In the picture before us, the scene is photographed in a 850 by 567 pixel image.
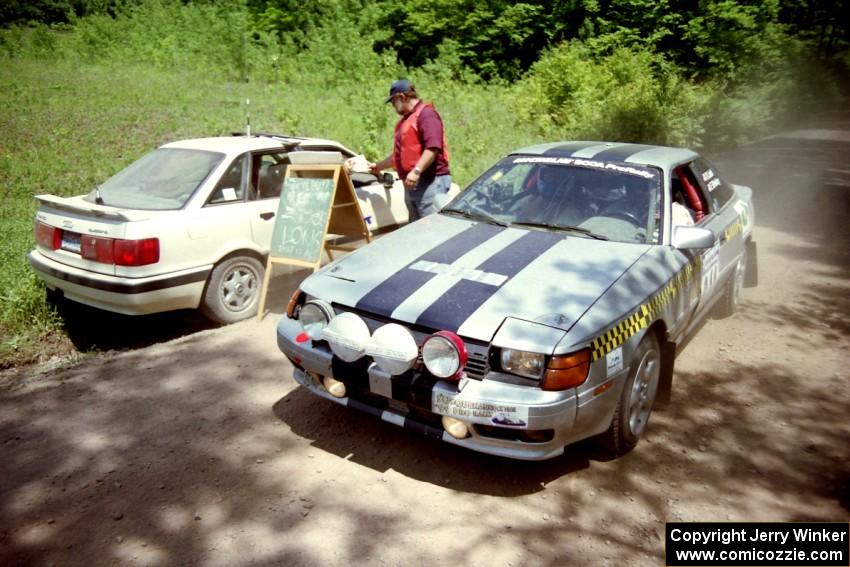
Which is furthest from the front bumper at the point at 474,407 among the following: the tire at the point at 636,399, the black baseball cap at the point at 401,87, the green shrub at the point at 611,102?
the green shrub at the point at 611,102

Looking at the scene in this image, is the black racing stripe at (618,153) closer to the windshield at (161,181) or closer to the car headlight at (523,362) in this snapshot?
the car headlight at (523,362)

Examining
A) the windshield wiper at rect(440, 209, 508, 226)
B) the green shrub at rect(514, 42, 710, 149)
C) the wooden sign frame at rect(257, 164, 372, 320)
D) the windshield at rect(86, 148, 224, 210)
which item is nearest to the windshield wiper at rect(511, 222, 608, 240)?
the windshield wiper at rect(440, 209, 508, 226)

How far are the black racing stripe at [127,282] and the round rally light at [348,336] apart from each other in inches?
87.1

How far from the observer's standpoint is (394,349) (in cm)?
315

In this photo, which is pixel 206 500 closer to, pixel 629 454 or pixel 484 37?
pixel 629 454

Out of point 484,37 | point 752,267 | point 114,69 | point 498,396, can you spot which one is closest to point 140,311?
point 498,396

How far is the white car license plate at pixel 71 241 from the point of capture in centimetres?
502

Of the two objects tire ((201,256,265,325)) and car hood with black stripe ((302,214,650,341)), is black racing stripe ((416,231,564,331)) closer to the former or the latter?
car hood with black stripe ((302,214,650,341))

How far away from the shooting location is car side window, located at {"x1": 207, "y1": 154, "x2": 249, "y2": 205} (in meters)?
5.42

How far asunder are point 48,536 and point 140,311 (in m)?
2.20

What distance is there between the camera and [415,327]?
331 centimetres

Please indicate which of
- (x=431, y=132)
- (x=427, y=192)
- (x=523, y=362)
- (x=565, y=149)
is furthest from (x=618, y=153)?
(x=523, y=362)

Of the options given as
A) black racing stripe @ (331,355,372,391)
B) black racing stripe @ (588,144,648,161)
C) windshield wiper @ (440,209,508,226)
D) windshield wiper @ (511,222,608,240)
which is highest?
black racing stripe @ (588,144,648,161)

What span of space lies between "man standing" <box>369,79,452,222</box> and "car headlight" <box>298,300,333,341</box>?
98.1 inches
